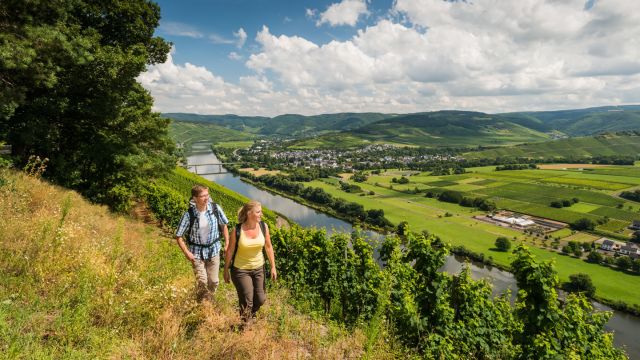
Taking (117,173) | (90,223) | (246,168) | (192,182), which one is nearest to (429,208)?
(192,182)

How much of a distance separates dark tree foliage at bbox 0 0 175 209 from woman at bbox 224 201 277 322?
9.27 m

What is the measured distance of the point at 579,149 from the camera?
164 m

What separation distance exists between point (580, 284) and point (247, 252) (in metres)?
48.5

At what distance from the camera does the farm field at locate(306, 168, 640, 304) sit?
44.1m

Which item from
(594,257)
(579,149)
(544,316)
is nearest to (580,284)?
(594,257)

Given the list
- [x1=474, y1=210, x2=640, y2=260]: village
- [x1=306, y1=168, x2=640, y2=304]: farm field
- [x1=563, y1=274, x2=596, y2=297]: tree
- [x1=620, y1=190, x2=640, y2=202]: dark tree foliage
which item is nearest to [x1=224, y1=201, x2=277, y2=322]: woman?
[x1=306, y1=168, x2=640, y2=304]: farm field

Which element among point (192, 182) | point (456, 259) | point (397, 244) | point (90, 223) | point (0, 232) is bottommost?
point (456, 259)

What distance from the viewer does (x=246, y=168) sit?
13838cm

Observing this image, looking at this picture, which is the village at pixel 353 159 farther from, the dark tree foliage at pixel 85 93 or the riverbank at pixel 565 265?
the dark tree foliage at pixel 85 93

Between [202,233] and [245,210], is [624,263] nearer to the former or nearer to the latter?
[245,210]

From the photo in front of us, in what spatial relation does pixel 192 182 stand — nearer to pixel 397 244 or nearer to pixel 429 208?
pixel 397 244

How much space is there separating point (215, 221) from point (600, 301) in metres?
48.9

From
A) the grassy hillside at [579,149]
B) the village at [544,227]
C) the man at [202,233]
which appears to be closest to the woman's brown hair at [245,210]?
the man at [202,233]

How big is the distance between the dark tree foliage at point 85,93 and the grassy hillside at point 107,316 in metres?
7.12
